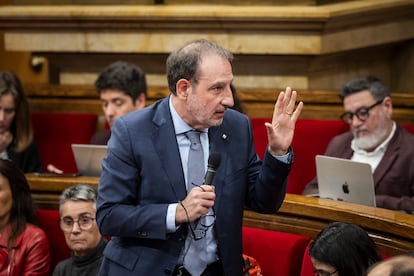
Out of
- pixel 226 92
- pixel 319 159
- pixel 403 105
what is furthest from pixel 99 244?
pixel 403 105

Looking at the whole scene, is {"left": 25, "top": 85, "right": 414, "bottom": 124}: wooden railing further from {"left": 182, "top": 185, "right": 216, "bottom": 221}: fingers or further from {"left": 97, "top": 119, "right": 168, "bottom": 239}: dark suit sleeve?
{"left": 182, "top": 185, "right": 216, "bottom": 221}: fingers

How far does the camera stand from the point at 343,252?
2746mm

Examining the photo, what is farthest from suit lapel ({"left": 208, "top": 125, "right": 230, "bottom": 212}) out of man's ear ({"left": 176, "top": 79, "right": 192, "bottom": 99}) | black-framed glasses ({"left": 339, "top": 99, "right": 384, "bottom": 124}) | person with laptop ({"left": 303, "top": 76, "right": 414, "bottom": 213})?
black-framed glasses ({"left": 339, "top": 99, "right": 384, "bottom": 124})

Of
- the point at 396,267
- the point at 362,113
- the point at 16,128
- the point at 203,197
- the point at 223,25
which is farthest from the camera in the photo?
the point at 223,25

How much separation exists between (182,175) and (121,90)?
1.84 m

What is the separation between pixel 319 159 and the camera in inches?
145

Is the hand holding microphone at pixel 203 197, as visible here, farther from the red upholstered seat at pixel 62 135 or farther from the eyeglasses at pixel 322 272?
the red upholstered seat at pixel 62 135

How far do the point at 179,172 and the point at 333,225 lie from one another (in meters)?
0.52

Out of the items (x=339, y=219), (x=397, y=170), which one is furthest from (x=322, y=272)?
(x=397, y=170)

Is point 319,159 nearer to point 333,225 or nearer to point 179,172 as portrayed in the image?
point 333,225

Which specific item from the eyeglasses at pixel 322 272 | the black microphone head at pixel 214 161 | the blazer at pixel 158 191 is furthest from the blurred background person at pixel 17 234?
the black microphone head at pixel 214 161

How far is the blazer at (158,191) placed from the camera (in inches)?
101

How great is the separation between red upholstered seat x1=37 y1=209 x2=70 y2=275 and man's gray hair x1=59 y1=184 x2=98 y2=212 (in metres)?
0.25

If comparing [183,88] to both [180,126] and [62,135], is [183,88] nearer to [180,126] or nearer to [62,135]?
[180,126]
